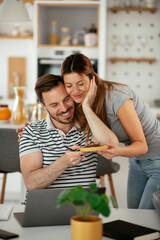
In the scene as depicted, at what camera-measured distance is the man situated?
1.91m

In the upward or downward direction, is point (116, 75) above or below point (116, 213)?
above

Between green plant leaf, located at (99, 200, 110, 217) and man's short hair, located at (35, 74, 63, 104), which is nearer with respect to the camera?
green plant leaf, located at (99, 200, 110, 217)

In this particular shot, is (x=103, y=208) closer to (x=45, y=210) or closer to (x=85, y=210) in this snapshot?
(x=85, y=210)

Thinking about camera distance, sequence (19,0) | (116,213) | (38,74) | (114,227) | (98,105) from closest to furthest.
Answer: (114,227) < (116,213) < (98,105) < (19,0) < (38,74)

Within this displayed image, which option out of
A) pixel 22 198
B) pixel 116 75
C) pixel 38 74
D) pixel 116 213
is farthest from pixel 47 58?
pixel 116 213

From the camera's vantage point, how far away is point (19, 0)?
3.49m

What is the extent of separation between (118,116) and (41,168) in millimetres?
502

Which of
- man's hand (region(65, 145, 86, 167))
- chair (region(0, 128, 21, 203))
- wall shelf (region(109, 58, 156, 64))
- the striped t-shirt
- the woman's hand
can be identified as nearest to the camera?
man's hand (region(65, 145, 86, 167))

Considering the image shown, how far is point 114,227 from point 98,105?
0.82 metres

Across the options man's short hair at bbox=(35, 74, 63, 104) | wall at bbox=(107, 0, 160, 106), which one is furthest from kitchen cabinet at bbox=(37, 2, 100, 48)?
man's short hair at bbox=(35, 74, 63, 104)

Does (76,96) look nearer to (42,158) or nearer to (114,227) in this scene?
(42,158)

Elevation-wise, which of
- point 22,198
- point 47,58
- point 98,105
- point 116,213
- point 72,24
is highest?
point 72,24

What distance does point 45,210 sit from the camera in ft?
4.90

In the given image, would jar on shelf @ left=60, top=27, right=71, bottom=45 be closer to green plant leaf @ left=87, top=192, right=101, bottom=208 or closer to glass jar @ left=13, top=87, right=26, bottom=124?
glass jar @ left=13, top=87, right=26, bottom=124
